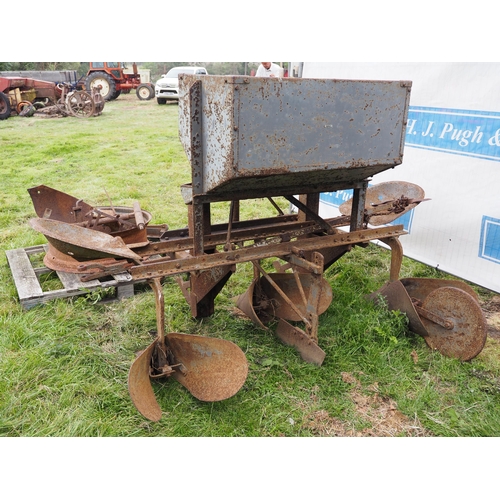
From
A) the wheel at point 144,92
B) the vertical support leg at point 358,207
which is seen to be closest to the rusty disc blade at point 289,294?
the vertical support leg at point 358,207

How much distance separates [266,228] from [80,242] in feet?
4.20

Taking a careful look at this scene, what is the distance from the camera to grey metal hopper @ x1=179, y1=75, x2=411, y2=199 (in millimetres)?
2441

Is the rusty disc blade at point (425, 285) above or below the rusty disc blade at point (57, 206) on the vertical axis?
below

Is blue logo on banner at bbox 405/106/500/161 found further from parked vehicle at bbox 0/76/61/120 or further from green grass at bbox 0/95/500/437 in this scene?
parked vehicle at bbox 0/76/61/120

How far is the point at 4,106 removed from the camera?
12.6 meters

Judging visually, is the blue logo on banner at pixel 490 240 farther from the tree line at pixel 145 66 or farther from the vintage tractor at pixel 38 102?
the tree line at pixel 145 66

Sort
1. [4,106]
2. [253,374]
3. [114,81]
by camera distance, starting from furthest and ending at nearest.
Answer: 1. [114,81]
2. [4,106]
3. [253,374]

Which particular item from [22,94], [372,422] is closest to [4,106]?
[22,94]

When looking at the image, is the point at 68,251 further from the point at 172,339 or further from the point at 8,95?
the point at 8,95

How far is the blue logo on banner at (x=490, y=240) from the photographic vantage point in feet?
13.5

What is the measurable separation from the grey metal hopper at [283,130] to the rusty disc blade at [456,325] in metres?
1.02

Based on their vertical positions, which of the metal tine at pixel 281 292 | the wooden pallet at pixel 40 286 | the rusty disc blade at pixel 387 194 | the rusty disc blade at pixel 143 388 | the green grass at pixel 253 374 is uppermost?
the rusty disc blade at pixel 387 194

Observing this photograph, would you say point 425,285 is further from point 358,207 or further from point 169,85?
point 169,85

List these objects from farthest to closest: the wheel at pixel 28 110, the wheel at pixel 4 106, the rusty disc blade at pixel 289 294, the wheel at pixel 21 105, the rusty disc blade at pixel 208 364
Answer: the wheel at pixel 21 105
the wheel at pixel 28 110
the wheel at pixel 4 106
the rusty disc blade at pixel 289 294
the rusty disc blade at pixel 208 364
